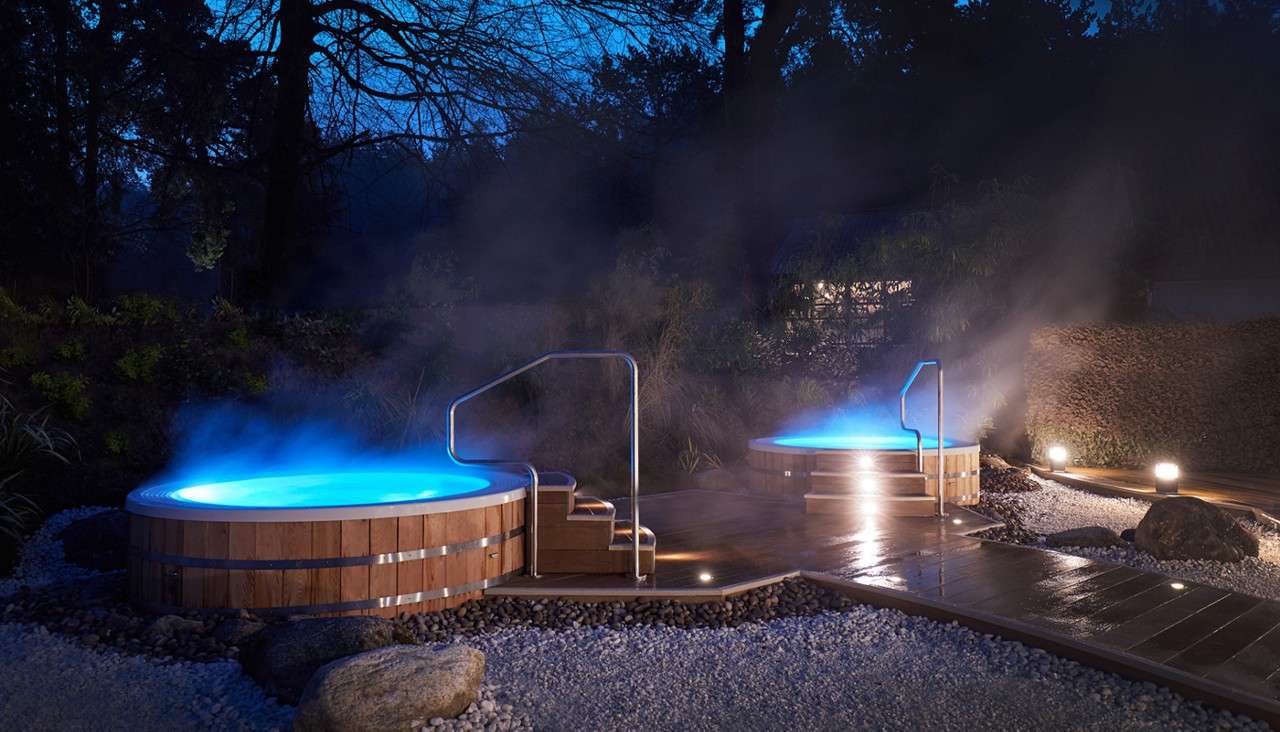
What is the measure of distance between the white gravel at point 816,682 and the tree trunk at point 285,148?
7.01 m

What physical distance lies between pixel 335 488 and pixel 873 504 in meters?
3.66

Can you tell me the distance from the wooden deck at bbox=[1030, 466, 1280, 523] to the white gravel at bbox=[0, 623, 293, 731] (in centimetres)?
628

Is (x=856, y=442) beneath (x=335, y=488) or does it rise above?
above

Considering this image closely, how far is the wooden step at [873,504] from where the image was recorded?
5.79 m

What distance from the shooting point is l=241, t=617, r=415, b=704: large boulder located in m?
2.91

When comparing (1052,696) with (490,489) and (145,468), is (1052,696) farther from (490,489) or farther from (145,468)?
(145,468)

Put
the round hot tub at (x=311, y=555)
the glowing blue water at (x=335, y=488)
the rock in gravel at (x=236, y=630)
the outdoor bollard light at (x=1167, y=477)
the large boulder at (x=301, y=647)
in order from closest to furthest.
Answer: the large boulder at (x=301, y=647), the rock in gravel at (x=236, y=630), the round hot tub at (x=311, y=555), the glowing blue water at (x=335, y=488), the outdoor bollard light at (x=1167, y=477)

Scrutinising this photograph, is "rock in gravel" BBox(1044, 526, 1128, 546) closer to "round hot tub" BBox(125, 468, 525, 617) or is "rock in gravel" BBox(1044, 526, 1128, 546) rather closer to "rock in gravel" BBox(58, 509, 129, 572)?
"round hot tub" BBox(125, 468, 525, 617)

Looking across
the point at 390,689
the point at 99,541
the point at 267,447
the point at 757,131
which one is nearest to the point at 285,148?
the point at 267,447

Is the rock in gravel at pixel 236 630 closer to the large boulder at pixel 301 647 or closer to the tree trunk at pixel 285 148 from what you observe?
the large boulder at pixel 301 647

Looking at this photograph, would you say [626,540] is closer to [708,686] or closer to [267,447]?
[708,686]

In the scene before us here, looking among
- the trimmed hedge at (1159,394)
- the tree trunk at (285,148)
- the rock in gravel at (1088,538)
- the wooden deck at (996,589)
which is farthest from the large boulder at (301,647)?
the trimmed hedge at (1159,394)

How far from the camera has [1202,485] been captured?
291 inches

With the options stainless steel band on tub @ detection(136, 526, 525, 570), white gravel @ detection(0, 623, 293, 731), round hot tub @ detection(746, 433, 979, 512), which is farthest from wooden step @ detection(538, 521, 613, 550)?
round hot tub @ detection(746, 433, 979, 512)
